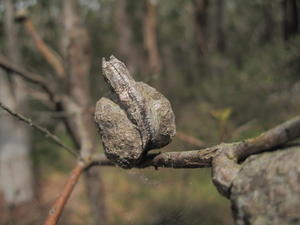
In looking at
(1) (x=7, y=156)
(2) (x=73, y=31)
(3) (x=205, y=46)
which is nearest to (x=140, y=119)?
(2) (x=73, y=31)

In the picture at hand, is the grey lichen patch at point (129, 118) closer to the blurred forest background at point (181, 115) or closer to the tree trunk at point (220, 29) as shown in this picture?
the blurred forest background at point (181, 115)

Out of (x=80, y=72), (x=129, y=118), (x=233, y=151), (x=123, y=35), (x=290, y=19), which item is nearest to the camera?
(x=233, y=151)

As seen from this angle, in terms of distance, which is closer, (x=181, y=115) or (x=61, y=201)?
(x=61, y=201)

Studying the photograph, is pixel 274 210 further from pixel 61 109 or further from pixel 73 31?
pixel 73 31

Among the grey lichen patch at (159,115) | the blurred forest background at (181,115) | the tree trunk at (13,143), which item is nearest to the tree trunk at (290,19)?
the blurred forest background at (181,115)

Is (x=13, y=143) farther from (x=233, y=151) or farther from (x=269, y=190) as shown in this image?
(x=269, y=190)

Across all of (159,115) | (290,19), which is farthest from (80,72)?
(290,19)
